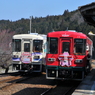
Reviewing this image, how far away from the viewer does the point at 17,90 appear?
36.3ft

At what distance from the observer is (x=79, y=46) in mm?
12039

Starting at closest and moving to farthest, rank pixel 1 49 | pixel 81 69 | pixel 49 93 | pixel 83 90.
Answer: pixel 83 90, pixel 49 93, pixel 81 69, pixel 1 49

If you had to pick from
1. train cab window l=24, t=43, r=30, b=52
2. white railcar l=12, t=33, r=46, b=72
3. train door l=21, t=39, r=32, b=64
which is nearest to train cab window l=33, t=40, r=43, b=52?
white railcar l=12, t=33, r=46, b=72

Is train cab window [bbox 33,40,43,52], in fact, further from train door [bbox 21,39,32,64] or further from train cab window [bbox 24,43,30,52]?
train cab window [bbox 24,43,30,52]

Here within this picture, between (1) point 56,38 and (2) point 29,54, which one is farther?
(2) point 29,54

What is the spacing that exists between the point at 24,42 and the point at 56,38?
16.2 ft

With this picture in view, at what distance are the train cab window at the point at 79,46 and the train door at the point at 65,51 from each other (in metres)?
0.28

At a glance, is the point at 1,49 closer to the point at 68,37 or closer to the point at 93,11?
the point at 68,37

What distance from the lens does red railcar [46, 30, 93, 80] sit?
11.9 meters

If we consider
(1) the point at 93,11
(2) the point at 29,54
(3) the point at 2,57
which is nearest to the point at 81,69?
(1) the point at 93,11

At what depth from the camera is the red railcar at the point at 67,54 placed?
1191cm

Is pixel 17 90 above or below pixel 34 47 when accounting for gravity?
below

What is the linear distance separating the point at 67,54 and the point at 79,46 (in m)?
0.81

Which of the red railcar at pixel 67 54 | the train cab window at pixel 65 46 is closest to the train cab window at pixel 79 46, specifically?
the red railcar at pixel 67 54
